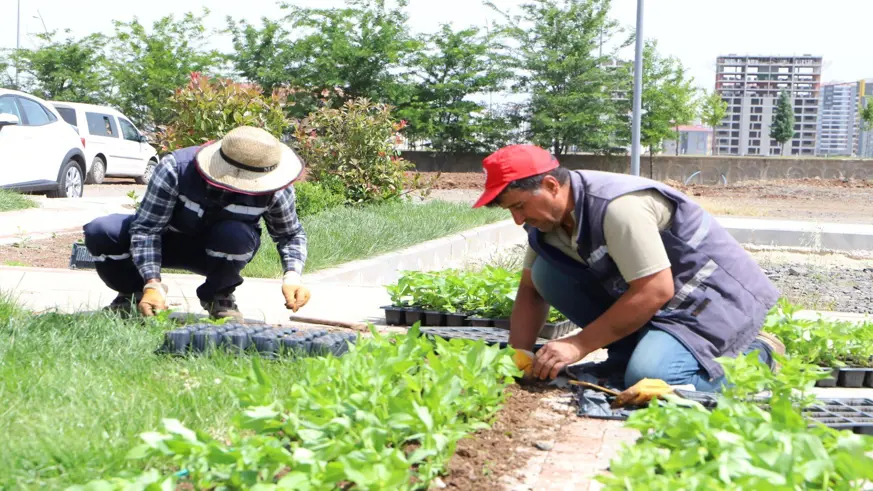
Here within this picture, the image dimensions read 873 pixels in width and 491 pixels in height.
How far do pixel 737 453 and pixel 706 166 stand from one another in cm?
3278

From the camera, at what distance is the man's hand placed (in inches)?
142

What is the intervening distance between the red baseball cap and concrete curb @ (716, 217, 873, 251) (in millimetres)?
10069

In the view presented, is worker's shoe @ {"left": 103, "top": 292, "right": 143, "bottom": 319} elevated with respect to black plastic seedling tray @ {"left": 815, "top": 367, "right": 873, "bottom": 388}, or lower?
elevated

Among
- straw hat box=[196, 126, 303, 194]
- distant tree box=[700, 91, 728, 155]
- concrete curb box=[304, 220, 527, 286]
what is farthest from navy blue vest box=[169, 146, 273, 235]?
distant tree box=[700, 91, 728, 155]

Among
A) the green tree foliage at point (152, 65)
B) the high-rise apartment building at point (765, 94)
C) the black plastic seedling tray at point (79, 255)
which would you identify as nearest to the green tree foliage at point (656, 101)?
the green tree foliage at point (152, 65)

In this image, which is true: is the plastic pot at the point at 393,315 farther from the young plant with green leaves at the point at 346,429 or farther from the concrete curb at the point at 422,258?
the young plant with green leaves at the point at 346,429

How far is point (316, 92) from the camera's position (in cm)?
3216

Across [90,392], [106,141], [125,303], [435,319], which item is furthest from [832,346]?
[106,141]

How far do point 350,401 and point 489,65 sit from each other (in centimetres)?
3311

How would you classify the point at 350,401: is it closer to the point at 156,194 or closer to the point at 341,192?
the point at 156,194

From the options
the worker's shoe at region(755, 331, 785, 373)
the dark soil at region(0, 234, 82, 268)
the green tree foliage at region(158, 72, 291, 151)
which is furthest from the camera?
the green tree foliage at region(158, 72, 291, 151)

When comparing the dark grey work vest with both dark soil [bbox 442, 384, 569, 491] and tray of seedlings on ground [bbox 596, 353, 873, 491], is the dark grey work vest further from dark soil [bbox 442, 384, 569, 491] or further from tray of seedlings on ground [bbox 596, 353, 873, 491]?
tray of seedlings on ground [bbox 596, 353, 873, 491]

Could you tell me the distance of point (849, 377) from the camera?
14.6 feet

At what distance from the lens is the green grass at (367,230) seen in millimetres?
7707
